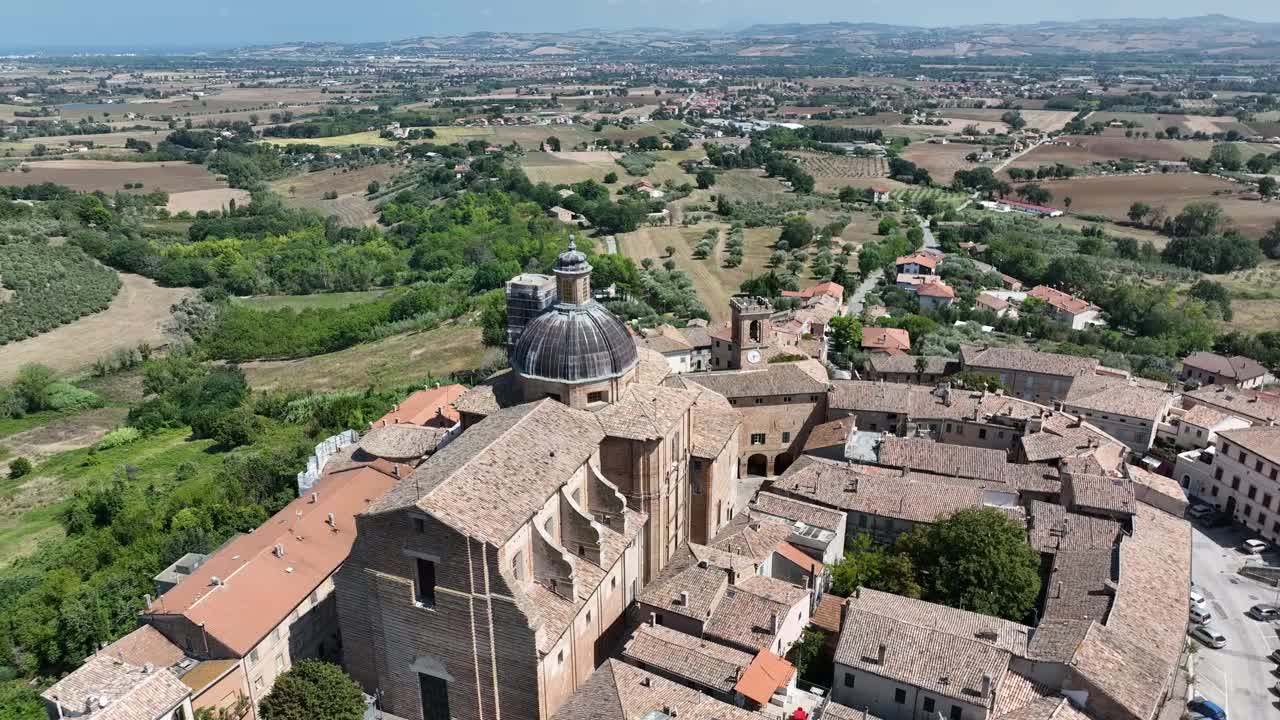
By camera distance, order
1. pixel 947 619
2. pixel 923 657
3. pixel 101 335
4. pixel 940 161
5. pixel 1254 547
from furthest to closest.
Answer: pixel 940 161
pixel 101 335
pixel 1254 547
pixel 947 619
pixel 923 657

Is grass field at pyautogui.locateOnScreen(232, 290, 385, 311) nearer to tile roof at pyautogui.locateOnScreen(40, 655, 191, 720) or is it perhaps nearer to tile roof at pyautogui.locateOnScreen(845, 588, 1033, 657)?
tile roof at pyautogui.locateOnScreen(40, 655, 191, 720)

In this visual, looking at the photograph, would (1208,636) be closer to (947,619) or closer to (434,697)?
(947,619)

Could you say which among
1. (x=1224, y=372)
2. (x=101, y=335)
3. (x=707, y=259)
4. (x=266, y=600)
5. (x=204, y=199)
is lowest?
(x=101, y=335)

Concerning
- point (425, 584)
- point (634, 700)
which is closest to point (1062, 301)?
point (634, 700)

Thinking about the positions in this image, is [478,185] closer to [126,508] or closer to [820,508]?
[126,508]

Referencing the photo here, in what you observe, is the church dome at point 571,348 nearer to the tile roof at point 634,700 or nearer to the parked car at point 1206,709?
the tile roof at point 634,700

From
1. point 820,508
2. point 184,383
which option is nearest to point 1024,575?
point 820,508
